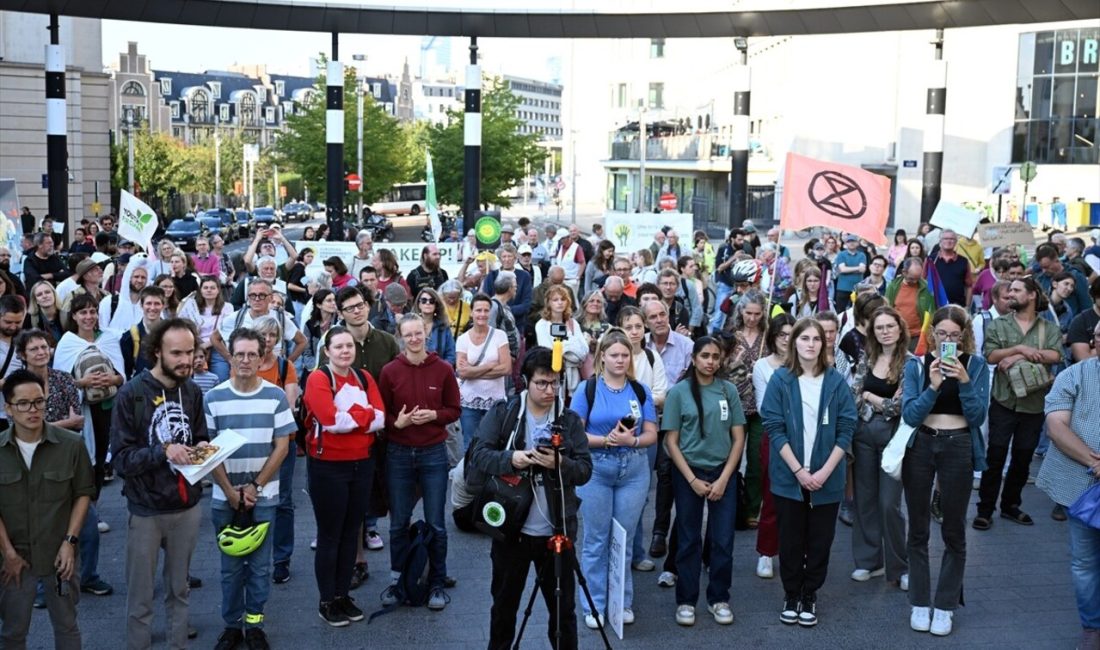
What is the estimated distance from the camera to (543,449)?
6066mm

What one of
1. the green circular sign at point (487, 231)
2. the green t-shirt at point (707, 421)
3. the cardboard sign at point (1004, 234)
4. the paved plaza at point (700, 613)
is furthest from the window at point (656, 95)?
the green t-shirt at point (707, 421)

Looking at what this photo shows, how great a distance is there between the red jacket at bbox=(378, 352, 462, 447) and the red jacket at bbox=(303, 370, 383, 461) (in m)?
0.26

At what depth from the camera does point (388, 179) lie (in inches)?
2286

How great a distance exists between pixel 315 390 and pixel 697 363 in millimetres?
2390

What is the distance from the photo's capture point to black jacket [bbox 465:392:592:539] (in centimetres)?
625

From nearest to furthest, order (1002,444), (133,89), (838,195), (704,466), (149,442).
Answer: (149,442)
(704,466)
(1002,444)
(838,195)
(133,89)

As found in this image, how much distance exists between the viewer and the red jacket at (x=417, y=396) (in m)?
7.51

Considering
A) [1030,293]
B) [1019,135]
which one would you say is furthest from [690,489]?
[1019,135]

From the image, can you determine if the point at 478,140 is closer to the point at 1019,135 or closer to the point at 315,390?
the point at 315,390

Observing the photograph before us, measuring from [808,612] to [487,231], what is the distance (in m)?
14.1

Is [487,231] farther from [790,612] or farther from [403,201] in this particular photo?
[403,201]

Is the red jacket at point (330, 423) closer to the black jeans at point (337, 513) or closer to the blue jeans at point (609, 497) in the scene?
the black jeans at point (337, 513)

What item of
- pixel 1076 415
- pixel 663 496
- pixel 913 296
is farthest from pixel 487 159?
pixel 1076 415

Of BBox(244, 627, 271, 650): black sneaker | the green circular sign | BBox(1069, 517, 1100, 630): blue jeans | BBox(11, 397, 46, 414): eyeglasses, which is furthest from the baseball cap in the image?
the green circular sign
